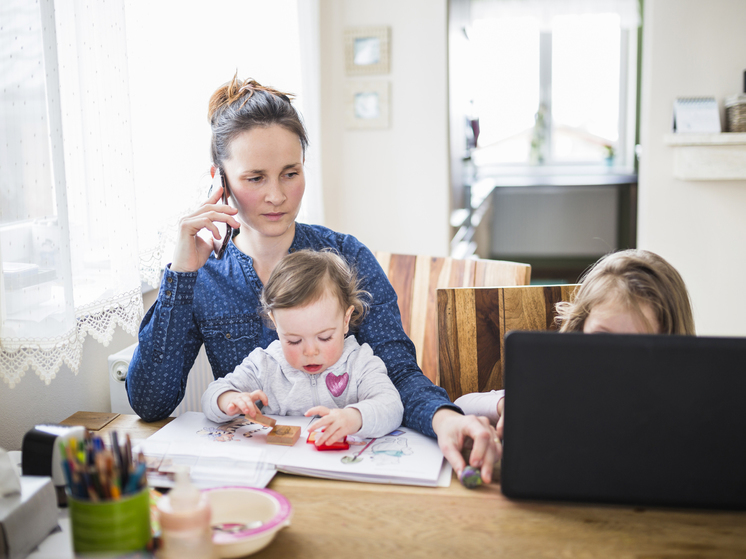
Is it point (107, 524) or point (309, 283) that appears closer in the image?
point (107, 524)

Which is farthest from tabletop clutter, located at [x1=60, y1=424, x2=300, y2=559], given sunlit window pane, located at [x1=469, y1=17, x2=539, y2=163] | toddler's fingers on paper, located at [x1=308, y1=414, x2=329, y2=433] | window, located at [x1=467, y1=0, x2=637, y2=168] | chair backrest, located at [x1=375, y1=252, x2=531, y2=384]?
sunlit window pane, located at [x1=469, y1=17, x2=539, y2=163]

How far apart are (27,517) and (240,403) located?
1.10 feet

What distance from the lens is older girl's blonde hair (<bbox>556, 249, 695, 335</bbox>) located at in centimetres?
99

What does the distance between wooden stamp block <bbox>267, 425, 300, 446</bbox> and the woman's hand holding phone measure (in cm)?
34

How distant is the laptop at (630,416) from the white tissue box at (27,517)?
0.52m

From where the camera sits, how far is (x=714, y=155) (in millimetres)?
3408

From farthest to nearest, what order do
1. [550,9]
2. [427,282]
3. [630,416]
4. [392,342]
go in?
1. [550,9]
2. [427,282]
3. [392,342]
4. [630,416]

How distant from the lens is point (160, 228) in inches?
63.2

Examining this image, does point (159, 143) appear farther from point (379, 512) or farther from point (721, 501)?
point (721, 501)

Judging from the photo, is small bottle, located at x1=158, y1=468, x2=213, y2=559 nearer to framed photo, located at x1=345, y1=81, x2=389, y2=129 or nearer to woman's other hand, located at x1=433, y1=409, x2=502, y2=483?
woman's other hand, located at x1=433, y1=409, x2=502, y2=483

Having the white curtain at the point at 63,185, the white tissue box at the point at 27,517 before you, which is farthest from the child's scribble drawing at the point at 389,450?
the white curtain at the point at 63,185

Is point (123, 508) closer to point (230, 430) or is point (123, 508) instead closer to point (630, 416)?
point (230, 430)

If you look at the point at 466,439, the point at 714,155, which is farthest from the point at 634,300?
the point at 714,155

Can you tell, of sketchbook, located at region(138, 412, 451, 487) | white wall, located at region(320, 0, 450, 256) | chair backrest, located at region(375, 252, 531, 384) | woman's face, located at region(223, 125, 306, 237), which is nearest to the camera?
sketchbook, located at region(138, 412, 451, 487)
